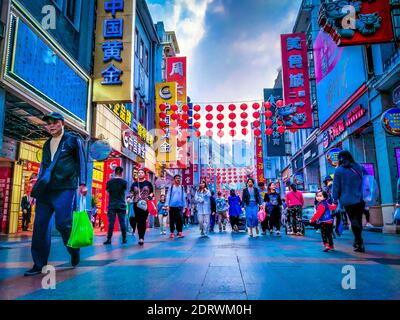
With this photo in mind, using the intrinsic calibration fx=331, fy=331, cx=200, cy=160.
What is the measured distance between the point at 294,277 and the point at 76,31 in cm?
1222

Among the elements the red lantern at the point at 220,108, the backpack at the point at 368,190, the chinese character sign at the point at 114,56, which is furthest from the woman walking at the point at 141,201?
the red lantern at the point at 220,108

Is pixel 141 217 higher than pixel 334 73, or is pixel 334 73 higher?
pixel 334 73

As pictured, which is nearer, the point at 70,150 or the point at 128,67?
the point at 70,150

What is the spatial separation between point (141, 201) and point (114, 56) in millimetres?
7386

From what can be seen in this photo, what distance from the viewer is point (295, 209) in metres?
10.5

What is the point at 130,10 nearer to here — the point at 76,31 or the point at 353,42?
the point at 76,31

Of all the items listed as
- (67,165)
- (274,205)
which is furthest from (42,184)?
(274,205)

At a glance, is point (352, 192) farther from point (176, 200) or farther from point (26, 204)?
point (26, 204)

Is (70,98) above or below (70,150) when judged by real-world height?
above

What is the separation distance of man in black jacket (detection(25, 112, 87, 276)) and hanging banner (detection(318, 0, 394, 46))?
34.6 feet

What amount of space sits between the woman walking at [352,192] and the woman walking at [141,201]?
13.6 feet
